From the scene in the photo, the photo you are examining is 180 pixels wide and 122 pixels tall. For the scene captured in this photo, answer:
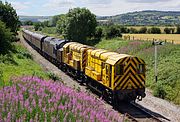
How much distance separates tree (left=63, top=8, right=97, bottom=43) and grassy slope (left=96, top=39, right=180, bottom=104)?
18.5 metres

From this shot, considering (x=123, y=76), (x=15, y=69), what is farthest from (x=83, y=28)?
(x=123, y=76)

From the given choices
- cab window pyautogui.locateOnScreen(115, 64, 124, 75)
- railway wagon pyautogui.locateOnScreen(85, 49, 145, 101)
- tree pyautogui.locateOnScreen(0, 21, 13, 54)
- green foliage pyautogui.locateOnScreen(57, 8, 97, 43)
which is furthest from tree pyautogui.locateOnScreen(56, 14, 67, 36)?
cab window pyautogui.locateOnScreen(115, 64, 124, 75)

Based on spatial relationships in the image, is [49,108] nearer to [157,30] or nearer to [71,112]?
[71,112]

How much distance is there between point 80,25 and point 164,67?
38.0 meters

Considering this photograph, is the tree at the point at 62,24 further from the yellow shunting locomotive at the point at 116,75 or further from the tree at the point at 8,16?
the yellow shunting locomotive at the point at 116,75

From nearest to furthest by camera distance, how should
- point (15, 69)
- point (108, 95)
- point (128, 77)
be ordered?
point (128, 77) → point (108, 95) → point (15, 69)

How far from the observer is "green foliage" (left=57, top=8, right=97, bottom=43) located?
6769 cm

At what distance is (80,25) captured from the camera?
68.1 m

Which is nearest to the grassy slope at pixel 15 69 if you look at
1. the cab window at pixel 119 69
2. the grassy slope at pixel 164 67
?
the cab window at pixel 119 69

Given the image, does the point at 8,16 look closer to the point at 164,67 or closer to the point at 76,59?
the point at 76,59

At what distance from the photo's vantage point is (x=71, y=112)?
31.4 feet

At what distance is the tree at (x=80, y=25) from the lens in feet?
222

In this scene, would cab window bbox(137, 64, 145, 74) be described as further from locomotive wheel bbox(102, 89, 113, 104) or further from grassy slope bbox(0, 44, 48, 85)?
grassy slope bbox(0, 44, 48, 85)

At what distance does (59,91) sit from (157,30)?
234 feet
